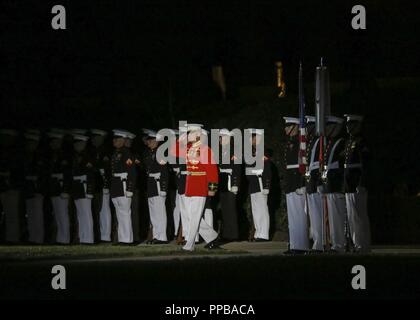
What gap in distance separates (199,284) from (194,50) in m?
16.3

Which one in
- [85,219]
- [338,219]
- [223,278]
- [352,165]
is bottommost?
[223,278]

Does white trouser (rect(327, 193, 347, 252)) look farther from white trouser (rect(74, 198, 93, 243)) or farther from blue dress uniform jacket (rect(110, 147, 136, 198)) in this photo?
white trouser (rect(74, 198, 93, 243))

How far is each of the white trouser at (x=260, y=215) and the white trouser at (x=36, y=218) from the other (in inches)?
183

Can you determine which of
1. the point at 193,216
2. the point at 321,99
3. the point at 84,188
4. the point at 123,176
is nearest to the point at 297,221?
the point at 193,216

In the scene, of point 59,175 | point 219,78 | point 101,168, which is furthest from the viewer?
point 219,78

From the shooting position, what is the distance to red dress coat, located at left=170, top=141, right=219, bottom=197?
21723 mm

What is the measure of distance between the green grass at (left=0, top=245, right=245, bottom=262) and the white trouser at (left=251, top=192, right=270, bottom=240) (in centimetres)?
146

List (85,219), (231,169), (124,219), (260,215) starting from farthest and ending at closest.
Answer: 1. (85,219)
2. (124,219)
3. (231,169)
4. (260,215)

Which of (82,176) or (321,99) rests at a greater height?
(321,99)

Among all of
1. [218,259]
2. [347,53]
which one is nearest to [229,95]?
[347,53]

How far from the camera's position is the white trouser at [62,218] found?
25562 millimetres

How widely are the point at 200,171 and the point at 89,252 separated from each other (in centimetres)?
245

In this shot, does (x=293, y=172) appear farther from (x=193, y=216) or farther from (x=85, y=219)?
(x=85, y=219)

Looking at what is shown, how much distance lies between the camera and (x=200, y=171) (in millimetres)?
21781
